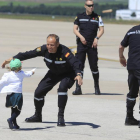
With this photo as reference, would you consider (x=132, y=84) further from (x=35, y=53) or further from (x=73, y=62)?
(x=35, y=53)

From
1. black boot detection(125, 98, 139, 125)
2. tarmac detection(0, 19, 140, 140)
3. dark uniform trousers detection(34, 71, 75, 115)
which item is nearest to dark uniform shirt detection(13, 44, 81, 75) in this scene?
dark uniform trousers detection(34, 71, 75, 115)

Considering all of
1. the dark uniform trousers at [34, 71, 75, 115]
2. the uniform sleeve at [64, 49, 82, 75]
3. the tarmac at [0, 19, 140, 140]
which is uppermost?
the uniform sleeve at [64, 49, 82, 75]

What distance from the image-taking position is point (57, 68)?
7.97m

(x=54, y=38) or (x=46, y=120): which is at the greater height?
(x=54, y=38)

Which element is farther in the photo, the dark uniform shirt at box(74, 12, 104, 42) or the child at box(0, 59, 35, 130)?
the dark uniform shirt at box(74, 12, 104, 42)

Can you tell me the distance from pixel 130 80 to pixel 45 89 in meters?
1.31

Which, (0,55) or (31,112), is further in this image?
(0,55)

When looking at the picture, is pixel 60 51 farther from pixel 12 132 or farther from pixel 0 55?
pixel 0 55

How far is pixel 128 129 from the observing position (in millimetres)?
7824

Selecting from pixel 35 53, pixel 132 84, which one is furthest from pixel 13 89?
pixel 132 84

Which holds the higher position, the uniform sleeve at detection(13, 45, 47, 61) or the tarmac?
the uniform sleeve at detection(13, 45, 47, 61)

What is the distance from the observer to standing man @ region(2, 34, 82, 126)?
776 cm

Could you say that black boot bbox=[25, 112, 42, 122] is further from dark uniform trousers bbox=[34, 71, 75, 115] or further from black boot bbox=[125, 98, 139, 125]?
black boot bbox=[125, 98, 139, 125]

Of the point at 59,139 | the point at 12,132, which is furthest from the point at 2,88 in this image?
the point at 59,139
